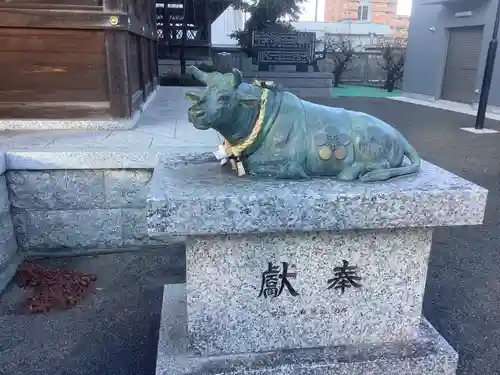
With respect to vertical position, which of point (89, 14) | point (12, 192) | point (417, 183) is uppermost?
point (89, 14)

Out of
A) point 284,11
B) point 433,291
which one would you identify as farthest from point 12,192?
point 284,11

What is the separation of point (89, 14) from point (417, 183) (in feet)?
11.3

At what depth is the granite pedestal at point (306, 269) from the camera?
65.6 inches

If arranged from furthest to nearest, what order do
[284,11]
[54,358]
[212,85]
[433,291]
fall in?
1. [284,11]
2. [433,291]
3. [54,358]
4. [212,85]

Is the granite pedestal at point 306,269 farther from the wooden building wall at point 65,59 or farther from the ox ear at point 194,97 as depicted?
the wooden building wall at point 65,59

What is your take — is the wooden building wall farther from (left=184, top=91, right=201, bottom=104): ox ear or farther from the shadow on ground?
(left=184, top=91, right=201, bottom=104): ox ear

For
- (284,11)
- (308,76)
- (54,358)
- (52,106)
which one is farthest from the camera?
(284,11)

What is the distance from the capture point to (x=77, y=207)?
338 cm

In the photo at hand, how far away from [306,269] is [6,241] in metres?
2.37

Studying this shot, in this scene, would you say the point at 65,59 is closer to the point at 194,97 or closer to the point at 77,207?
the point at 77,207

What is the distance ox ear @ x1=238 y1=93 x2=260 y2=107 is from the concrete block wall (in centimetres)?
215

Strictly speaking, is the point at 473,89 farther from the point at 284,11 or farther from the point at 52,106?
the point at 52,106

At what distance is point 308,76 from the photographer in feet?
51.6

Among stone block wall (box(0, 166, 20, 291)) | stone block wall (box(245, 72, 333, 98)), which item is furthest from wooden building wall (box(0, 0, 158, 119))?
stone block wall (box(245, 72, 333, 98))
